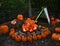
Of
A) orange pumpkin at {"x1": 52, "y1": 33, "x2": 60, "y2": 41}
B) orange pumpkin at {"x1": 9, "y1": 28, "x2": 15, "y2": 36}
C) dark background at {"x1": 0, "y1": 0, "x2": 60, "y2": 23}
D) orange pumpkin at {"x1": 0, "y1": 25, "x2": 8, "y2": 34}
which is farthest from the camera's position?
dark background at {"x1": 0, "y1": 0, "x2": 60, "y2": 23}

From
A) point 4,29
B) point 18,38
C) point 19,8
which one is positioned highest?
point 19,8

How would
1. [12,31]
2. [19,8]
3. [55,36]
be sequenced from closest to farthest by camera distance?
1. [55,36]
2. [12,31]
3. [19,8]

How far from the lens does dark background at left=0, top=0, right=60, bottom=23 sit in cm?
723

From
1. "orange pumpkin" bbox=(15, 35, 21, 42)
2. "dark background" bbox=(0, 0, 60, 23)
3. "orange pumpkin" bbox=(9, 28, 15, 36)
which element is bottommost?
"orange pumpkin" bbox=(15, 35, 21, 42)

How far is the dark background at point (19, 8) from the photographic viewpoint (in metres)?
7.23

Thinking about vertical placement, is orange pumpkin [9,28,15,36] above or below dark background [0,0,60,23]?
below

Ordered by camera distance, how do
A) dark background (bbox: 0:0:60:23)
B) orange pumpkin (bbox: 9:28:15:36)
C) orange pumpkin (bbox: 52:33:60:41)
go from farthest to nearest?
dark background (bbox: 0:0:60:23)
orange pumpkin (bbox: 9:28:15:36)
orange pumpkin (bbox: 52:33:60:41)

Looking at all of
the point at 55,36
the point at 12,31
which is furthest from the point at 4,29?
the point at 55,36

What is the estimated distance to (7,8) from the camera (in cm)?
729

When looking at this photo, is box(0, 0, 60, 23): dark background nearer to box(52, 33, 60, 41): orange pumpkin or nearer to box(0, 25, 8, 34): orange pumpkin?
box(0, 25, 8, 34): orange pumpkin

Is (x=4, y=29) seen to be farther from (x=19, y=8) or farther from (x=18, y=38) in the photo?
(x=19, y=8)

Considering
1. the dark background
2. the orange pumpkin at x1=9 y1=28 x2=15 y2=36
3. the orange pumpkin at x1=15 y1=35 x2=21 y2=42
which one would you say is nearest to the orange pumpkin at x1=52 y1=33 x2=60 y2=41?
the orange pumpkin at x1=15 y1=35 x2=21 y2=42

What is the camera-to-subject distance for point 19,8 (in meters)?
7.32

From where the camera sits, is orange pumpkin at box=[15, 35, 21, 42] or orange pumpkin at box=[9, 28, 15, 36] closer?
orange pumpkin at box=[15, 35, 21, 42]
